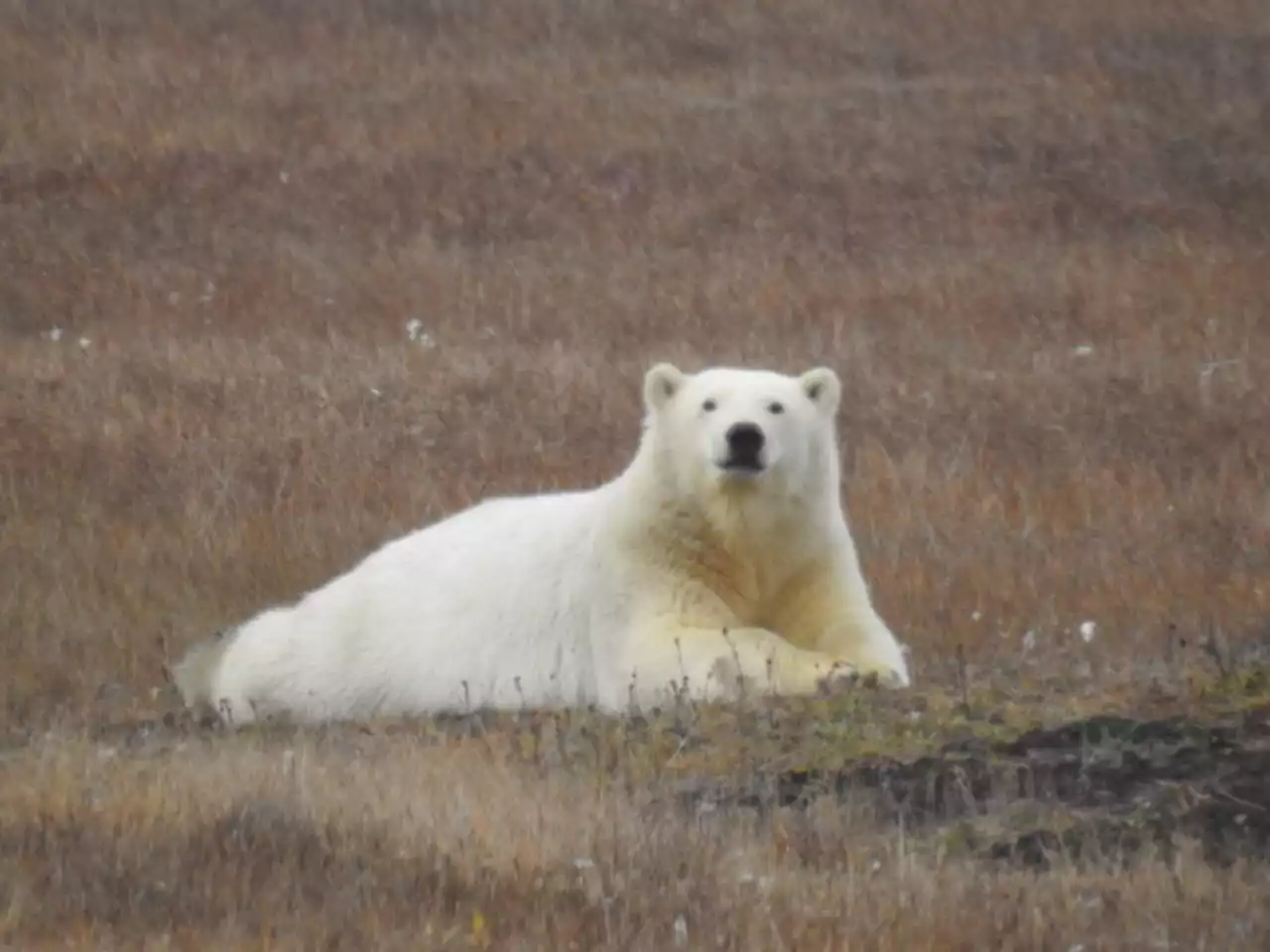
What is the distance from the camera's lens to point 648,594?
9234mm

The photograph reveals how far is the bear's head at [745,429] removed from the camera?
8945 millimetres

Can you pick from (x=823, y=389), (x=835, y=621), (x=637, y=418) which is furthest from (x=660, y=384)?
(x=637, y=418)

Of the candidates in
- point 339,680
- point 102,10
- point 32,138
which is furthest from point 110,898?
point 102,10

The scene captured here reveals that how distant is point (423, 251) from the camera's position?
79.7 ft

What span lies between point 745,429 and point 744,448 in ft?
0.24

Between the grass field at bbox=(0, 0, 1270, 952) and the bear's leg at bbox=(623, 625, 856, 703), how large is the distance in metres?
0.47

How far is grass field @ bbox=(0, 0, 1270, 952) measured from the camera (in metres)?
6.00

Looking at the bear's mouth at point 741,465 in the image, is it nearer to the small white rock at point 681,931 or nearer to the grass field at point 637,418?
the grass field at point 637,418

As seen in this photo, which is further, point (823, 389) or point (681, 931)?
point (823, 389)

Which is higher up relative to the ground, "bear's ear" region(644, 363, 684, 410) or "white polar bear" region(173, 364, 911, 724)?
"bear's ear" region(644, 363, 684, 410)

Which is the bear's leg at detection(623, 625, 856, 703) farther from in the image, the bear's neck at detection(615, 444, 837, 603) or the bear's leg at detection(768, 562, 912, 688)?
the bear's neck at detection(615, 444, 837, 603)

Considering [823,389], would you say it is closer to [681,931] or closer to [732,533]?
[732,533]

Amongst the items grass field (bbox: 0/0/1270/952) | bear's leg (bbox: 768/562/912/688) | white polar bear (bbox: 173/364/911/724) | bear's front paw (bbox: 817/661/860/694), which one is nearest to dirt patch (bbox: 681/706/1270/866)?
grass field (bbox: 0/0/1270/952)

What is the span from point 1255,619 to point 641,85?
20007 mm
